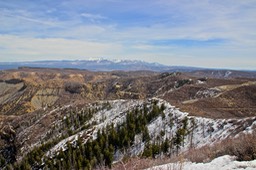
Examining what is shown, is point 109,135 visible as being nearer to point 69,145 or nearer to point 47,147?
point 69,145

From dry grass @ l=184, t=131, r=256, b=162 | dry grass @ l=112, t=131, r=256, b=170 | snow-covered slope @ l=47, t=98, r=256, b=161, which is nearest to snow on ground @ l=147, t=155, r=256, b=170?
→ dry grass @ l=112, t=131, r=256, b=170

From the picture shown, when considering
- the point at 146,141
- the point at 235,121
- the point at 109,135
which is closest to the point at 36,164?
the point at 109,135

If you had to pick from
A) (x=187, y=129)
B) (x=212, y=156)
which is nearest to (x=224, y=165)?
(x=212, y=156)

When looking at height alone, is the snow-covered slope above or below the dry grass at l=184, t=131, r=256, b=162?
below

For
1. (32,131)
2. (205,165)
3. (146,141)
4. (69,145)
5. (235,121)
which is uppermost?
(205,165)

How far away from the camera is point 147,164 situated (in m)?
9.39

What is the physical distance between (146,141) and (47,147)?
120 ft

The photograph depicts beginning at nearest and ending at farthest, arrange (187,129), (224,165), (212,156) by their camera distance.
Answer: (224,165)
(212,156)
(187,129)

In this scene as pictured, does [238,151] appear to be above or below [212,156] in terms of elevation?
above

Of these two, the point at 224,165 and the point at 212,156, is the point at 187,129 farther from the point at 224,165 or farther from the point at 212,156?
the point at 224,165

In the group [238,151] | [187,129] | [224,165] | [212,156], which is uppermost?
[238,151]

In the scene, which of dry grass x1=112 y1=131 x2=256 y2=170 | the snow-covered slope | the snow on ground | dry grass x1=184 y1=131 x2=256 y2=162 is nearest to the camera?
the snow on ground

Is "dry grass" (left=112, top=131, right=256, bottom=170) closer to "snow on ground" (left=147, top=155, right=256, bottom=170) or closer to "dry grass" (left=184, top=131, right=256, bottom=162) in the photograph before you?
"dry grass" (left=184, top=131, right=256, bottom=162)

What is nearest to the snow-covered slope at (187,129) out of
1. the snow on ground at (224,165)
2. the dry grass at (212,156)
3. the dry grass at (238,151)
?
the dry grass at (238,151)
